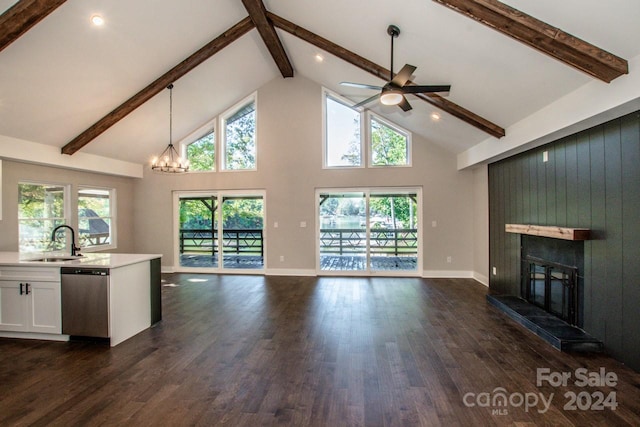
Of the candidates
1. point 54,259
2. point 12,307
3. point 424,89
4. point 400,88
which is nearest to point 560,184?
point 424,89

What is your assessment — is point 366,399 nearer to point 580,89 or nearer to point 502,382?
point 502,382

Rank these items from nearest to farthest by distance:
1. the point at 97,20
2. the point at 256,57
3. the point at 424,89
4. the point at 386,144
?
the point at 424,89 → the point at 97,20 → the point at 256,57 → the point at 386,144

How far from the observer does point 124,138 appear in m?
6.13

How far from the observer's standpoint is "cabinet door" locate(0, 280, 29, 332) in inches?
137

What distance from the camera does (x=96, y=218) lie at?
266 inches

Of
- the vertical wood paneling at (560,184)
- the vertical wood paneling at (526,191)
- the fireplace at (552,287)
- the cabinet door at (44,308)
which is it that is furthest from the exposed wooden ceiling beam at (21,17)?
the fireplace at (552,287)

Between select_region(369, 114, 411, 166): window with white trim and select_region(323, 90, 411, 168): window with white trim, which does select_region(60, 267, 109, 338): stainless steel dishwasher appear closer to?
select_region(323, 90, 411, 168): window with white trim

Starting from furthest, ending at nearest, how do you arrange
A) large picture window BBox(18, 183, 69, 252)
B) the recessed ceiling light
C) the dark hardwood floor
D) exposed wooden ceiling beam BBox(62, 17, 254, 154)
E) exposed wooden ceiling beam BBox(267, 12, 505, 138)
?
large picture window BBox(18, 183, 69, 252) < exposed wooden ceiling beam BBox(62, 17, 254, 154) < exposed wooden ceiling beam BBox(267, 12, 505, 138) < the recessed ceiling light < the dark hardwood floor

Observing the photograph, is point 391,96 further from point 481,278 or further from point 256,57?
point 481,278

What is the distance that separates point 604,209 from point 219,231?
673 cm

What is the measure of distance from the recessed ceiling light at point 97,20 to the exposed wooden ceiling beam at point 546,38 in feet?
12.7

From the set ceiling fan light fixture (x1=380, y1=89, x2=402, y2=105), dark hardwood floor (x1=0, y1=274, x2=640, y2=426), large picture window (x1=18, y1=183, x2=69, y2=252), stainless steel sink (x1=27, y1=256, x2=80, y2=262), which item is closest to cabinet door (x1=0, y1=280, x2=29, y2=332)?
dark hardwood floor (x1=0, y1=274, x2=640, y2=426)

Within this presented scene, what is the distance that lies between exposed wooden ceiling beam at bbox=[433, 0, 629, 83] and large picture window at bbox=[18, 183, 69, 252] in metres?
6.91

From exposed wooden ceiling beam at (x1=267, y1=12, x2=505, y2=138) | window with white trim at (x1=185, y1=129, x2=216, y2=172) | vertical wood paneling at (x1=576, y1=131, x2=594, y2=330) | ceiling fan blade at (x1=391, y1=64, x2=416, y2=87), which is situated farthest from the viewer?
window with white trim at (x1=185, y1=129, x2=216, y2=172)
